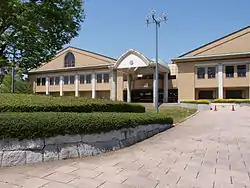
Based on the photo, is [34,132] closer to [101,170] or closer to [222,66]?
[101,170]

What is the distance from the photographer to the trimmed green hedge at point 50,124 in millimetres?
5207

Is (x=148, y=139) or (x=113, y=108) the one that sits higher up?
(x=113, y=108)

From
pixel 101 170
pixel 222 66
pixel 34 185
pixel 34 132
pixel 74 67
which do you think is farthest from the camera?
pixel 74 67

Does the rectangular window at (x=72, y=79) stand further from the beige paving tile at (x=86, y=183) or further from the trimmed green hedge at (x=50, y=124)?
the beige paving tile at (x=86, y=183)

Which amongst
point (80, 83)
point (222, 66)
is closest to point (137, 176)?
point (222, 66)

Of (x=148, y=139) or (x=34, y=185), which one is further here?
(x=148, y=139)

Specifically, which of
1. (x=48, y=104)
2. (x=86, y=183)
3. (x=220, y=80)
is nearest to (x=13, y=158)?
(x=86, y=183)

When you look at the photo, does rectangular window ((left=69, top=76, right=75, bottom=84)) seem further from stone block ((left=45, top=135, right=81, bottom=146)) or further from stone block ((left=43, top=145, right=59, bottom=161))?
stone block ((left=43, top=145, right=59, bottom=161))

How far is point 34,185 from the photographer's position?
4.09m

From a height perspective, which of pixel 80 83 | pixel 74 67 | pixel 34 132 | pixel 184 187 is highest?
pixel 74 67

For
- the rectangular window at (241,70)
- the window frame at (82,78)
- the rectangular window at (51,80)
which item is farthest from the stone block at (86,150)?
the rectangular window at (51,80)

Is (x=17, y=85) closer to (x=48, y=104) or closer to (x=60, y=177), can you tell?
(x=48, y=104)

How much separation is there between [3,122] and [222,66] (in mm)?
33825

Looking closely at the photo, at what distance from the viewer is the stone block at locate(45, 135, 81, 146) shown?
5602 mm
